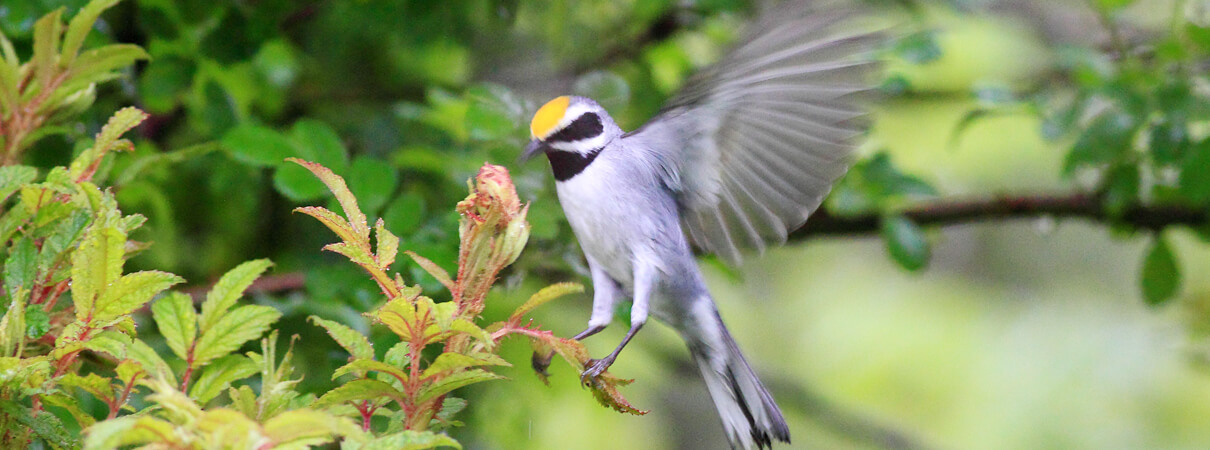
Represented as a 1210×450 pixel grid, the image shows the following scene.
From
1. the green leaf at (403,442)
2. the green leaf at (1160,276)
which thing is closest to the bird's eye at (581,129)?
the green leaf at (403,442)

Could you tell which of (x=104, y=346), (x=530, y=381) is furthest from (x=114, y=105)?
(x=104, y=346)

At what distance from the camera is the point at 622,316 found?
1.55m

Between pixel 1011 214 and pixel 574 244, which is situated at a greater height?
pixel 574 244

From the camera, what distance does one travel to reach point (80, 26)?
40.3 inches

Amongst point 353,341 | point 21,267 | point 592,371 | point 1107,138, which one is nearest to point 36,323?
point 21,267

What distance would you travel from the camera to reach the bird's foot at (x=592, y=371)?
1.01m

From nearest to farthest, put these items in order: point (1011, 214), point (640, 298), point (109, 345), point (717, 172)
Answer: point (109, 345) < point (640, 298) < point (717, 172) < point (1011, 214)

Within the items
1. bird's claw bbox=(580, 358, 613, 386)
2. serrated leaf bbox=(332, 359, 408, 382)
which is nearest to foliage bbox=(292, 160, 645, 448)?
serrated leaf bbox=(332, 359, 408, 382)

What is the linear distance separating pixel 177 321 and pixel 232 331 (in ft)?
0.17

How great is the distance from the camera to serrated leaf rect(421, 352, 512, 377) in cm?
78

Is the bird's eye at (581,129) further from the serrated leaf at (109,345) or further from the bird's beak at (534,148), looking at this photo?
→ the serrated leaf at (109,345)

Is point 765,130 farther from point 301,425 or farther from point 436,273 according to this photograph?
point 301,425

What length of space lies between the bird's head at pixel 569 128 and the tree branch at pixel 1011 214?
0.74 metres

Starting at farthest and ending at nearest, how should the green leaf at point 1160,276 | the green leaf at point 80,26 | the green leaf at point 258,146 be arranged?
the green leaf at point 1160,276, the green leaf at point 258,146, the green leaf at point 80,26
